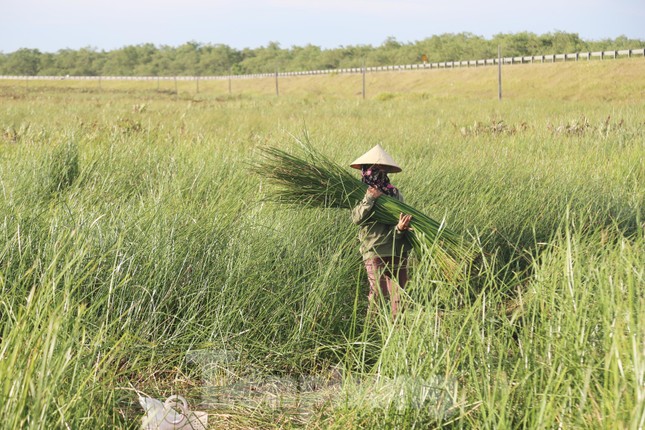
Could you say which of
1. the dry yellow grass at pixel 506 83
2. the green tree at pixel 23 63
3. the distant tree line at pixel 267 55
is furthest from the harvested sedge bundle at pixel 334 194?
the green tree at pixel 23 63

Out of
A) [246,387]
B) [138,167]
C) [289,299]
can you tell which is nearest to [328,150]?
[138,167]

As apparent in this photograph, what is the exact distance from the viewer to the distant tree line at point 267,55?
171 feet

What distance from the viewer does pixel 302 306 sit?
130 inches

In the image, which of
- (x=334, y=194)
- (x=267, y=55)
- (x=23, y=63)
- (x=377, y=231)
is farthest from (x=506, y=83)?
(x=23, y=63)

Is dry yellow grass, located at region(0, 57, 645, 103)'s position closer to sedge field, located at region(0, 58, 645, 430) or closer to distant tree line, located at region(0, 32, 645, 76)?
distant tree line, located at region(0, 32, 645, 76)

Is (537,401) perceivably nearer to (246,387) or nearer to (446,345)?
(446,345)

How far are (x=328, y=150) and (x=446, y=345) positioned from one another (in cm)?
389

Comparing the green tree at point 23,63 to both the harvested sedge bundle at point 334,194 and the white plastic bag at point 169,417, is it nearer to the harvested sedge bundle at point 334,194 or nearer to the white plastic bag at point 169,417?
the harvested sedge bundle at point 334,194

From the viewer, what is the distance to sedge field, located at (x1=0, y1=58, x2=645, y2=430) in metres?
2.08

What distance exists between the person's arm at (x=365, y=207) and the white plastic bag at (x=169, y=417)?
1278mm

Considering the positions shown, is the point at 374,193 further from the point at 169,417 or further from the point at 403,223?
the point at 169,417

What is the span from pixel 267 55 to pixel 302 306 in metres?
93.4

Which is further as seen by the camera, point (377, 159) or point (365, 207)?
point (377, 159)

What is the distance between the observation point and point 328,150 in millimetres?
6188
